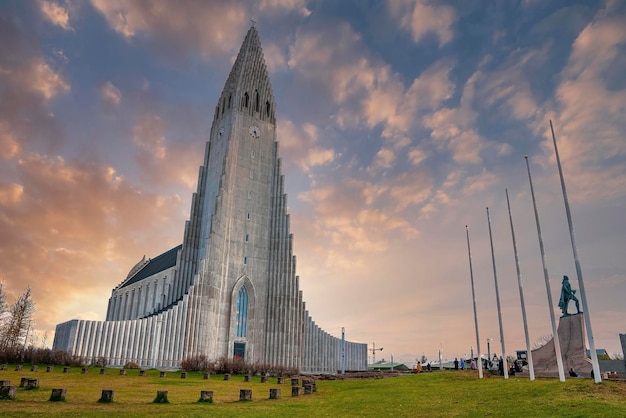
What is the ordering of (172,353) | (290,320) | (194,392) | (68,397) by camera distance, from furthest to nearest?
(290,320)
(172,353)
(194,392)
(68,397)

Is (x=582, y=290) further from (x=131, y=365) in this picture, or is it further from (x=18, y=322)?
(x=18, y=322)

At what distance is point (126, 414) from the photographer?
49.0 ft

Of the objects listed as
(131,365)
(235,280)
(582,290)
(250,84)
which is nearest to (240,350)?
(235,280)

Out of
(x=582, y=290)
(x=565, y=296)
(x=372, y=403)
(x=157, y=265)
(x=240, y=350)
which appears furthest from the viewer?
(x=157, y=265)

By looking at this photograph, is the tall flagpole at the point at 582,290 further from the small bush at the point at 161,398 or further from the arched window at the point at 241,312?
the arched window at the point at 241,312

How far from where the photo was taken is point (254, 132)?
211ft

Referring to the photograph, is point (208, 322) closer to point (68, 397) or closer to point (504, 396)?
point (68, 397)

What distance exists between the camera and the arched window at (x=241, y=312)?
186ft

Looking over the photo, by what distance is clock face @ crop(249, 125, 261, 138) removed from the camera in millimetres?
64131

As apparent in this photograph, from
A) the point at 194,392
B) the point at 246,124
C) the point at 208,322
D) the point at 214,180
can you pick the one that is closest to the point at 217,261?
the point at 208,322

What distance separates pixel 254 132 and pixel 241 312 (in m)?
24.3

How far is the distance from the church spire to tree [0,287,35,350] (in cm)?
4013

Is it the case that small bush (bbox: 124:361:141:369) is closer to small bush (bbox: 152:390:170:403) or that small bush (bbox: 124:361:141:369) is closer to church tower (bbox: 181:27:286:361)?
church tower (bbox: 181:27:286:361)

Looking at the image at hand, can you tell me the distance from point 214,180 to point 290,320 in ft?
67.1
